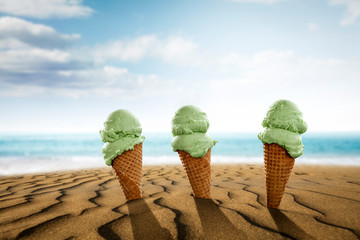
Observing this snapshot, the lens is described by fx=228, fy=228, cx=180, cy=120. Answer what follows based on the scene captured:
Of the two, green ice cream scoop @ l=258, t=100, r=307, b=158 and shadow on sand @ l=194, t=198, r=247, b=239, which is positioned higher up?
green ice cream scoop @ l=258, t=100, r=307, b=158

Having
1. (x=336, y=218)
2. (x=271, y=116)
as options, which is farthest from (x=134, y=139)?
(x=336, y=218)

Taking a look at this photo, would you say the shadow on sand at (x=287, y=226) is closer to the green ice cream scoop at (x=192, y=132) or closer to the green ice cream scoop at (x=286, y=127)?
the green ice cream scoop at (x=286, y=127)

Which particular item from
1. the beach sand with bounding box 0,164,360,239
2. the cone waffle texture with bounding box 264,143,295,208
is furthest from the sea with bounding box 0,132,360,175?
the cone waffle texture with bounding box 264,143,295,208

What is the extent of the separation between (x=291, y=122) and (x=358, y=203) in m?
1.31

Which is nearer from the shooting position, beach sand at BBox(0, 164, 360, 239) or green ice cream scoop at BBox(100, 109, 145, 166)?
beach sand at BBox(0, 164, 360, 239)

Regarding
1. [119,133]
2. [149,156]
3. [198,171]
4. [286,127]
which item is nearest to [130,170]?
[119,133]

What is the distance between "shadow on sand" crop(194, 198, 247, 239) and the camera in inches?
67.0

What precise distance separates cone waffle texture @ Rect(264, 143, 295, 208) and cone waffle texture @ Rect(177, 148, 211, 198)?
62 centimetres

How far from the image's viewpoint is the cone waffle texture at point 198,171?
2428mm

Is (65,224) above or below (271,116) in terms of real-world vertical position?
below

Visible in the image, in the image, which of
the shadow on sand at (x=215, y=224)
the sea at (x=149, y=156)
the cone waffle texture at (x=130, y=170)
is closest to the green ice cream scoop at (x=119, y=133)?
the cone waffle texture at (x=130, y=170)

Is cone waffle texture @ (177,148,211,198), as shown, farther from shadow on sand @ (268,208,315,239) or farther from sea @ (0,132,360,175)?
sea @ (0,132,360,175)

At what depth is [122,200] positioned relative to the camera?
2633 millimetres

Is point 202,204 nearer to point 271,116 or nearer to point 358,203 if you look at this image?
point 271,116
